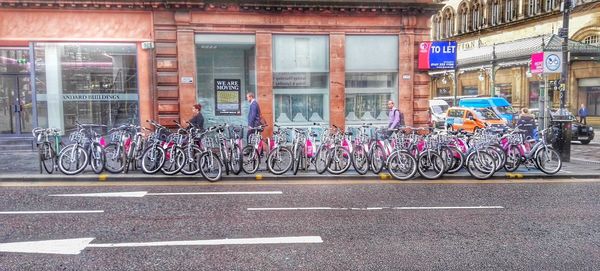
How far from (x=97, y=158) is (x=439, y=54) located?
11.7 metres

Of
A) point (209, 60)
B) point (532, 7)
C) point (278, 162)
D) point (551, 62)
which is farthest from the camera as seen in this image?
point (532, 7)

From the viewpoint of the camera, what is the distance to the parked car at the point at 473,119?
2503 centimetres

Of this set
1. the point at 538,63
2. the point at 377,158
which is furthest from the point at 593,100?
the point at 377,158

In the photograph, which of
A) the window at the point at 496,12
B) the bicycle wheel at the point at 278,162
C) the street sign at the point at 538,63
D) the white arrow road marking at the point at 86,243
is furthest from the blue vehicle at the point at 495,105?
the white arrow road marking at the point at 86,243

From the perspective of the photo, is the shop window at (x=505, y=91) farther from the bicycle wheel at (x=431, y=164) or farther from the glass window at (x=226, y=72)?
the bicycle wheel at (x=431, y=164)

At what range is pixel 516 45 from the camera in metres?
37.4

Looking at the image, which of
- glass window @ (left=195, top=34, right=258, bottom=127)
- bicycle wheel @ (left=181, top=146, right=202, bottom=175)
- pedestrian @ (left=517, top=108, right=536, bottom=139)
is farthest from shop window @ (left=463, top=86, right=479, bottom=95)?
bicycle wheel @ (left=181, top=146, right=202, bottom=175)

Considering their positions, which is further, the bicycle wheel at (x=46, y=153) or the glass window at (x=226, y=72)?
the glass window at (x=226, y=72)

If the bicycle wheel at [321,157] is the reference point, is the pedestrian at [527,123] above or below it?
above

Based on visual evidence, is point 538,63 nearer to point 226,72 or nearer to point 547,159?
point 547,159

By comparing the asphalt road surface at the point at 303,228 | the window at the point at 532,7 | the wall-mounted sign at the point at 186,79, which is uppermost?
the window at the point at 532,7

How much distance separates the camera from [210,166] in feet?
36.3

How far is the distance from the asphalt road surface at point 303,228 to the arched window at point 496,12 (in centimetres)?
4044

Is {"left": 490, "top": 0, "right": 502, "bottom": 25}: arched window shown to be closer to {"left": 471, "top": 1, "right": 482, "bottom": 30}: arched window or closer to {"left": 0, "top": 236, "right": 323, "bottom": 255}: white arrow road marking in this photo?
{"left": 471, "top": 1, "right": 482, "bottom": 30}: arched window
